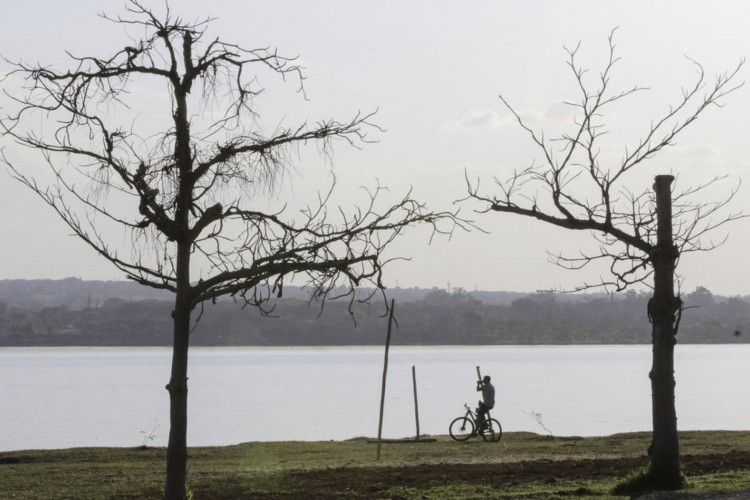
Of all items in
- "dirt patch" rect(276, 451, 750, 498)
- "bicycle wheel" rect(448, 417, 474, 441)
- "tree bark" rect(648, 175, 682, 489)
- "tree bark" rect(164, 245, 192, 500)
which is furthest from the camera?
"bicycle wheel" rect(448, 417, 474, 441)

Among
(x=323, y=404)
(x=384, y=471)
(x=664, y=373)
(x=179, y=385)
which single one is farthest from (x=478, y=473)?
(x=323, y=404)

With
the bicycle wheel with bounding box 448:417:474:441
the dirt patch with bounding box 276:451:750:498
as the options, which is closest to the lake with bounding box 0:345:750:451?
the bicycle wheel with bounding box 448:417:474:441

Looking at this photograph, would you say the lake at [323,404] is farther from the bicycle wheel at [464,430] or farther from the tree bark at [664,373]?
the tree bark at [664,373]

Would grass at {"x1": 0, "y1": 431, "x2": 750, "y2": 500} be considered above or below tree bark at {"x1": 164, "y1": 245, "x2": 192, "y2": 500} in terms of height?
below

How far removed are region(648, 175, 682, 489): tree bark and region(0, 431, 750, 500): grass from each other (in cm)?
56

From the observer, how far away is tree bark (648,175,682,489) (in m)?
16.8

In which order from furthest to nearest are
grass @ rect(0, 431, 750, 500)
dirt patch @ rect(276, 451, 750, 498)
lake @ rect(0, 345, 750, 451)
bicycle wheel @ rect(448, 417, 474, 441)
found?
lake @ rect(0, 345, 750, 451) → bicycle wheel @ rect(448, 417, 474, 441) → dirt patch @ rect(276, 451, 750, 498) → grass @ rect(0, 431, 750, 500)

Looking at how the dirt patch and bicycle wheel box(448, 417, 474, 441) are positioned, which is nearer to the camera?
the dirt patch

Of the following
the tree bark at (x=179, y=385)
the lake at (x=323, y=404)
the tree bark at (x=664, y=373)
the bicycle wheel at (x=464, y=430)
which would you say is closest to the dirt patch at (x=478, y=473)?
the tree bark at (x=664, y=373)

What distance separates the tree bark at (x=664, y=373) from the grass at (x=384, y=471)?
564mm

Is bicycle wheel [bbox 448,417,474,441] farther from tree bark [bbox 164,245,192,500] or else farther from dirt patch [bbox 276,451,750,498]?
tree bark [bbox 164,245,192,500]

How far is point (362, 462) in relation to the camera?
25.3 meters

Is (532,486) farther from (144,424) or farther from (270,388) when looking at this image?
(270,388)

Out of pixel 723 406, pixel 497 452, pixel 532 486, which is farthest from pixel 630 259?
pixel 723 406
